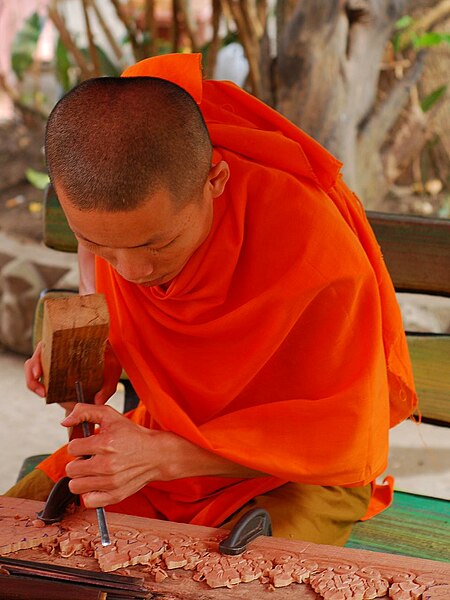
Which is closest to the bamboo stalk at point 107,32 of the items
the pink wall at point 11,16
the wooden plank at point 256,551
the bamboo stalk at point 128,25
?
the bamboo stalk at point 128,25

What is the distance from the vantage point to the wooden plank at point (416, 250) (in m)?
2.20

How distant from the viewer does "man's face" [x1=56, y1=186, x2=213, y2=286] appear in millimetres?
1352

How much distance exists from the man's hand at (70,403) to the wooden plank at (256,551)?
21 cm

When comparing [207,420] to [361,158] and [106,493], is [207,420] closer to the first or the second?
[106,493]

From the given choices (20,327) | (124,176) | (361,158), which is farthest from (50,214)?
(361,158)

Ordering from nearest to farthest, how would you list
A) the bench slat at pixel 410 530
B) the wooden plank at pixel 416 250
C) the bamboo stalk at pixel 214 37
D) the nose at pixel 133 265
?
1. the nose at pixel 133 265
2. the bench slat at pixel 410 530
3. the wooden plank at pixel 416 250
4. the bamboo stalk at pixel 214 37

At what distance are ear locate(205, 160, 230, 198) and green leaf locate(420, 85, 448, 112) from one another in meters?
3.72

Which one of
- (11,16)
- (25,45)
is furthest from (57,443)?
(11,16)

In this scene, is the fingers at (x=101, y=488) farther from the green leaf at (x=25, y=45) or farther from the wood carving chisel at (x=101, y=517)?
the green leaf at (x=25, y=45)

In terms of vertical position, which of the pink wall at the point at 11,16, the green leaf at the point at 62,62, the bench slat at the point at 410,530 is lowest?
the bench slat at the point at 410,530

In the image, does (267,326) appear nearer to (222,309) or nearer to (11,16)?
(222,309)

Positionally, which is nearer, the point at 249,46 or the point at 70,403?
the point at 70,403

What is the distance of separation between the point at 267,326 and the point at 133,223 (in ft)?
1.15

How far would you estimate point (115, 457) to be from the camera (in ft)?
4.74
